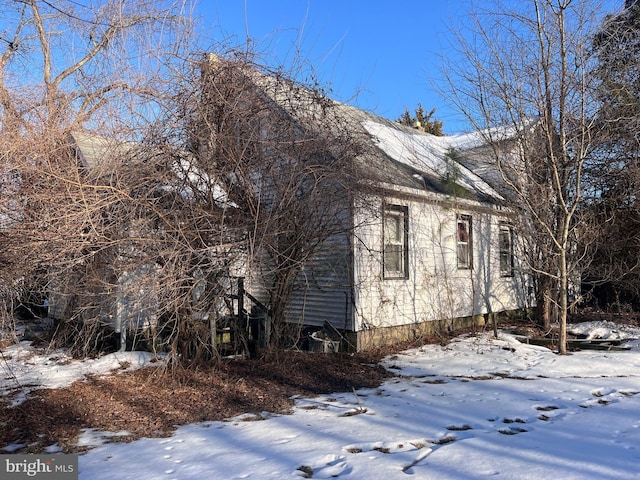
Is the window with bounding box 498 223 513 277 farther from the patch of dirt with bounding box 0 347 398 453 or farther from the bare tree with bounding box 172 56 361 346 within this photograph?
the bare tree with bounding box 172 56 361 346

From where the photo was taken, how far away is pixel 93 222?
583cm

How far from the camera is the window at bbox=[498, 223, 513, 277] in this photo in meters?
13.2

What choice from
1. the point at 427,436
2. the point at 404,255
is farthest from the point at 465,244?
the point at 427,436

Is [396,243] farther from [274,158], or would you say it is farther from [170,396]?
[170,396]

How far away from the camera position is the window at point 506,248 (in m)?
13.2

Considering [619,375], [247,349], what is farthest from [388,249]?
[619,375]

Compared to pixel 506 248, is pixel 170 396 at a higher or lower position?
lower

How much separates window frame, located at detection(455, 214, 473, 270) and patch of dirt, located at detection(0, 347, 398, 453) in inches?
185

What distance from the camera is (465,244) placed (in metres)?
12.0

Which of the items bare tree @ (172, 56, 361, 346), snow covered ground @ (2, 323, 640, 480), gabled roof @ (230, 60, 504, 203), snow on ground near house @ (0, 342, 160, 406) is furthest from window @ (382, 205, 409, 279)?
snow on ground near house @ (0, 342, 160, 406)

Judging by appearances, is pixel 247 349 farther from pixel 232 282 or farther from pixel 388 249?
pixel 388 249

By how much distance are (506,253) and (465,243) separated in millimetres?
2213

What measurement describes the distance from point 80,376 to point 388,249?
617cm

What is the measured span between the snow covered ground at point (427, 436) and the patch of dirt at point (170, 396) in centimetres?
34
